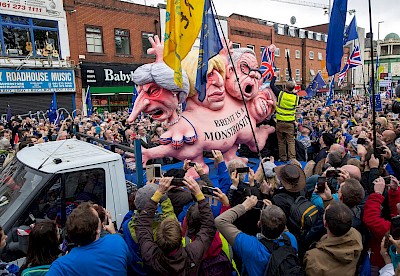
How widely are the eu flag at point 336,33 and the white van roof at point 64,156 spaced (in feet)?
13.3

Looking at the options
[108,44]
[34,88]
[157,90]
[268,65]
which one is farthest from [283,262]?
[108,44]

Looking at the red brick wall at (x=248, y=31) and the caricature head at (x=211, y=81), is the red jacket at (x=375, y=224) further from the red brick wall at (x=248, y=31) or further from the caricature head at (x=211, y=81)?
the red brick wall at (x=248, y=31)

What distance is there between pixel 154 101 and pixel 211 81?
1.33 meters

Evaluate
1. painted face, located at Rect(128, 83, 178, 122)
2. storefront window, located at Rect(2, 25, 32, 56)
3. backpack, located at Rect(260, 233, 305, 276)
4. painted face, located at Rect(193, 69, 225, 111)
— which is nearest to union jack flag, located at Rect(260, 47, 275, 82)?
painted face, located at Rect(193, 69, 225, 111)

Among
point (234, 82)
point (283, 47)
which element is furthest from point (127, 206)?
point (283, 47)

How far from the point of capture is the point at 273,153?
28.5ft

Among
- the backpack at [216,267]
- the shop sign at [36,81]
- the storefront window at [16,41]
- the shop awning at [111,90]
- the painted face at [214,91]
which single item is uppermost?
the storefront window at [16,41]

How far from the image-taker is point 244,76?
24.4ft

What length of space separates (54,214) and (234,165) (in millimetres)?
2072

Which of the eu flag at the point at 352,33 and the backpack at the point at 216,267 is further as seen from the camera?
the eu flag at the point at 352,33

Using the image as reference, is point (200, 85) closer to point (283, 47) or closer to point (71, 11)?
point (71, 11)

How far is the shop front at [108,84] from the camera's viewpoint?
19.8 meters

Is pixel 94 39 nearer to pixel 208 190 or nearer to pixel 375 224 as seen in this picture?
pixel 208 190

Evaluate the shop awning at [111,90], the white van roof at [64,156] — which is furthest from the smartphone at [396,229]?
the shop awning at [111,90]
